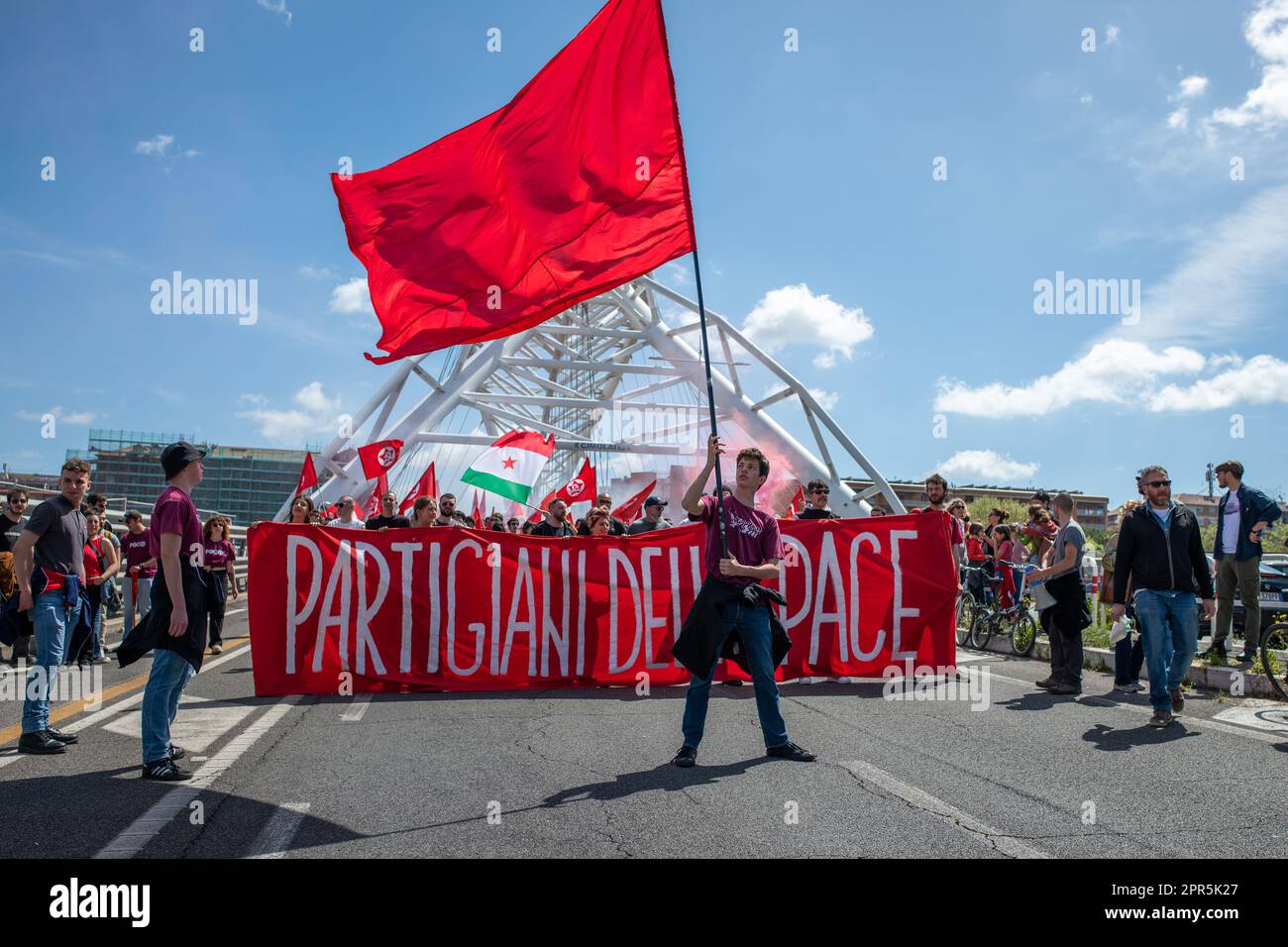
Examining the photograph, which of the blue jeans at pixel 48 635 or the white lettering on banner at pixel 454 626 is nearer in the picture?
the blue jeans at pixel 48 635

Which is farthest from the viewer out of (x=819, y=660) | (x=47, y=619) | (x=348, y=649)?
(x=819, y=660)

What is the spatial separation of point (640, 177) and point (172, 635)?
3906mm

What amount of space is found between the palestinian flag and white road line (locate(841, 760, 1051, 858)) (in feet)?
40.1

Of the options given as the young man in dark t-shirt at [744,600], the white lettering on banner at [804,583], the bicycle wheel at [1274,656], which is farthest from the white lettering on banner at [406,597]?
the bicycle wheel at [1274,656]

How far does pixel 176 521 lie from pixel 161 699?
966 mm

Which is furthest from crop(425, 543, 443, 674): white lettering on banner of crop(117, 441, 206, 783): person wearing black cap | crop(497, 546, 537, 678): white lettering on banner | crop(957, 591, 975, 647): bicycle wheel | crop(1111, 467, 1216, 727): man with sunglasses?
crop(957, 591, 975, 647): bicycle wheel

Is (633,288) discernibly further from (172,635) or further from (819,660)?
(172,635)

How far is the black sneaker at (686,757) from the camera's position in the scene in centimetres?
561

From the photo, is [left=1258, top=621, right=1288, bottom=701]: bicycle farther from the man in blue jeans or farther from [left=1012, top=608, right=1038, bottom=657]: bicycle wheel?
the man in blue jeans

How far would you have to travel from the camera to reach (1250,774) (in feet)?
17.9

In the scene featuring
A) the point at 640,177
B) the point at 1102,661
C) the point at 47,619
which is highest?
the point at 640,177

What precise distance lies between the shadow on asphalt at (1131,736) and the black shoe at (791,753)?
A: 1.91m

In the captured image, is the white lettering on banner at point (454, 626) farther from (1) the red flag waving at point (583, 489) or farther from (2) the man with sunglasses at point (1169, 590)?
(1) the red flag waving at point (583, 489)
